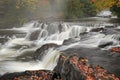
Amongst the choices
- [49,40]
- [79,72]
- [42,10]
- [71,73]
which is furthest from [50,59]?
[42,10]

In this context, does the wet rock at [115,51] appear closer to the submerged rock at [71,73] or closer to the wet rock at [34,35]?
the submerged rock at [71,73]

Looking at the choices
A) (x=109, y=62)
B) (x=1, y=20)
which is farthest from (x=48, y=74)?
(x=1, y=20)

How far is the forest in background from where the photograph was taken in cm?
3322

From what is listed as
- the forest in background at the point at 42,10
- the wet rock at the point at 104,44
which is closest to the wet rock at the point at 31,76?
the wet rock at the point at 104,44

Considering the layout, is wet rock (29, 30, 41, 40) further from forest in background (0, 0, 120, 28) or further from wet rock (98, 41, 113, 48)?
wet rock (98, 41, 113, 48)

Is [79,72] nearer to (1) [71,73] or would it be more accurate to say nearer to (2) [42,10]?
(1) [71,73]

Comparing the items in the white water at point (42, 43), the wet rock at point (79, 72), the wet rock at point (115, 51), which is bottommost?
the white water at point (42, 43)

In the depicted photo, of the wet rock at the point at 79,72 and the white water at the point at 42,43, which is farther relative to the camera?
the white water at the point at 42,43

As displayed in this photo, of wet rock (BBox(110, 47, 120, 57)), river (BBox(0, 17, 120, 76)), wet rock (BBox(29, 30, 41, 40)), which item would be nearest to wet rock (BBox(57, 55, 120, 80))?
river (BBox(0, 17, 120, 76))

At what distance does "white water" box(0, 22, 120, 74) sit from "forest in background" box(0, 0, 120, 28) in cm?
363

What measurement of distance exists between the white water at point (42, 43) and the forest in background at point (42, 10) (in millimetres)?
3633

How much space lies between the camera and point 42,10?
36.9m

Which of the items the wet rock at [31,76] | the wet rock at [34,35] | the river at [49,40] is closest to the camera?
the wet rock at [31,76]

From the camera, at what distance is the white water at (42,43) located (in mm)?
16516
